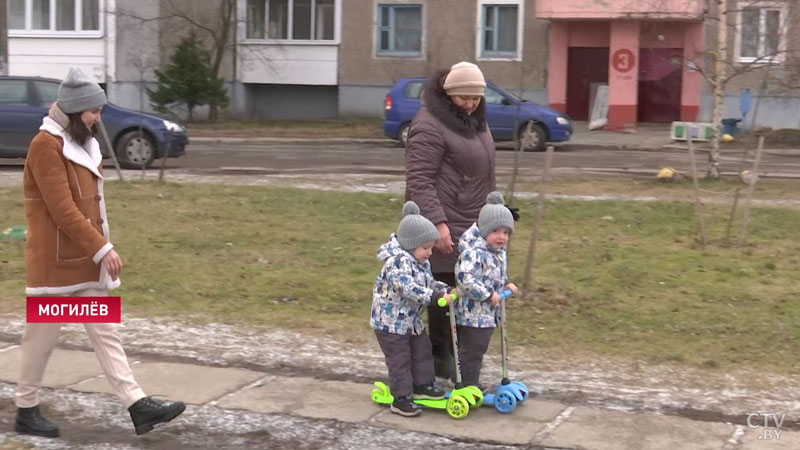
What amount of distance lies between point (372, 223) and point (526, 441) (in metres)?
6.90

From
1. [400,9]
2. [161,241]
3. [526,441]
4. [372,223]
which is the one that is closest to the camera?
[526,441]

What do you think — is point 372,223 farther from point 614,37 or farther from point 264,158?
→ point 614,37

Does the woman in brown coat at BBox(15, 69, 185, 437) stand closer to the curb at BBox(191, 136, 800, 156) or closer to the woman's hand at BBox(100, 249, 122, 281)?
the woman's hand at BBox(100, 249, 122, 281)

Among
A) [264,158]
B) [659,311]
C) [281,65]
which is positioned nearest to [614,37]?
[281,65]

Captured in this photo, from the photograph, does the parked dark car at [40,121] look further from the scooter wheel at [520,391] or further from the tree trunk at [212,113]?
the tree trunk at [212,113]

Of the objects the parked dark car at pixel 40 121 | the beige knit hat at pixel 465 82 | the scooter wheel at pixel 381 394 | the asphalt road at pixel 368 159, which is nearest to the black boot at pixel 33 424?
the scooter wheel at pixel 381 394

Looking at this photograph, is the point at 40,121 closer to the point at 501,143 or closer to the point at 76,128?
the point at 501,143

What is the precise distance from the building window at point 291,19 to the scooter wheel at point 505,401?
105 feet

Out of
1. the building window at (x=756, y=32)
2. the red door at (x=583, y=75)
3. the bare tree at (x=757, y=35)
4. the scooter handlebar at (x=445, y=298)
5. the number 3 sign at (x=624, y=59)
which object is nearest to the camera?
the scooter handlebar at (x=445, y=298)

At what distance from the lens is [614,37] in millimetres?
32719

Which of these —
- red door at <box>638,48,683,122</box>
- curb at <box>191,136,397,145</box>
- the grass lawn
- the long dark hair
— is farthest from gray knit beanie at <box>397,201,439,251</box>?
red door at <box>638,48,683,122</box>

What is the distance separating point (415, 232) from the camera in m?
5.85

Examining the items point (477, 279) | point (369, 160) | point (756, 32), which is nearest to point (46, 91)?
point (369, 160)

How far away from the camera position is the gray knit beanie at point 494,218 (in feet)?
19.5
